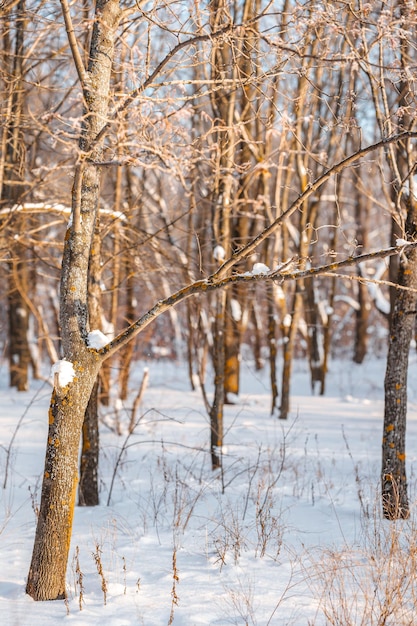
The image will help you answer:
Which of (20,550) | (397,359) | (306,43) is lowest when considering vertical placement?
(20,550)

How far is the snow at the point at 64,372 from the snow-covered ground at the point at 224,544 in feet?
3.50

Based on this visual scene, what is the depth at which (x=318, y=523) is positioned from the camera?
5277 millimetres

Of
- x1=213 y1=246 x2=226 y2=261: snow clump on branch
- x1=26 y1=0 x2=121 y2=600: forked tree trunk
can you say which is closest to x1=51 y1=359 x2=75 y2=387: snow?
x1=26 y1=0 x2=121 y2=600: forked tree trunk

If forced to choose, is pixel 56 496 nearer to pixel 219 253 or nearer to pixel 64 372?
pixel 64 372

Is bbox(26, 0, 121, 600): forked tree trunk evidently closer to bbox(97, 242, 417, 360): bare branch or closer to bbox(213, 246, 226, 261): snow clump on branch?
bbox(97, 242, 417, 360): bare branch

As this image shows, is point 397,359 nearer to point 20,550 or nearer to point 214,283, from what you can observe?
point 214,283

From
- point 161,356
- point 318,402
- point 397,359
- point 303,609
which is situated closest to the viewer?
point 303,609

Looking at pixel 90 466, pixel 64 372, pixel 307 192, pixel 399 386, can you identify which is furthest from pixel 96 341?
pixel 399 386

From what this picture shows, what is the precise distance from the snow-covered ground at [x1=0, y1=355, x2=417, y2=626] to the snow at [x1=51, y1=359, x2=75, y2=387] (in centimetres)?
107

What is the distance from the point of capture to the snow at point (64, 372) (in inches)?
146

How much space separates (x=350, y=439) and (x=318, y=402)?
3952 millimetres

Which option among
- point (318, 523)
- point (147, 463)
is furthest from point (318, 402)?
point (318, 523)

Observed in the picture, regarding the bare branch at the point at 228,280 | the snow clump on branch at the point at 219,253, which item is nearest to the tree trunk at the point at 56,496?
the bare branch at the point at 228,280

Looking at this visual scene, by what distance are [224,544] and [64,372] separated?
6.06ft
